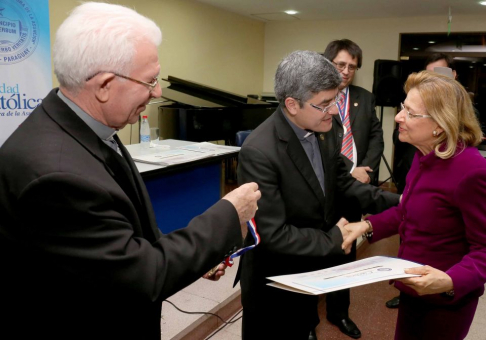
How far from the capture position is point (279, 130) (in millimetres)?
1618

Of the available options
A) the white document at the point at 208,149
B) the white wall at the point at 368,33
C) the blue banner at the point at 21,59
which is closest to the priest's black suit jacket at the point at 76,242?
the white document at the point at 208,149

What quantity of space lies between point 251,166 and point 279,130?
0.19m

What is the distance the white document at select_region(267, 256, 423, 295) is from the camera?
1.14 m

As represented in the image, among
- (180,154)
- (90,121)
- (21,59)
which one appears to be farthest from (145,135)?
(90,121)

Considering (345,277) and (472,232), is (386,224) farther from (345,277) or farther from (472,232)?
(345,277)

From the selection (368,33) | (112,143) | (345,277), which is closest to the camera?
(112,143)

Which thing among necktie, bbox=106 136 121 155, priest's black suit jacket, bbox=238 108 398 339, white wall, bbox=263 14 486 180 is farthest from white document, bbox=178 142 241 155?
white wall, bbox=263 14 486 180

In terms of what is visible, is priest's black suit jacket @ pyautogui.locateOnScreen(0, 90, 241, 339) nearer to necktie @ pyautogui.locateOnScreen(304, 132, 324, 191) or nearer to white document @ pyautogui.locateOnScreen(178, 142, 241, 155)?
necktie @ pyautogui.locateOnScreen(304, 132, 324, 191)

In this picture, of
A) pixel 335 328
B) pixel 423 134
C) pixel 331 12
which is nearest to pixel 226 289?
pixel 335 328

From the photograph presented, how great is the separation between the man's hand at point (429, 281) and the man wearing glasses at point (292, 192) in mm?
329

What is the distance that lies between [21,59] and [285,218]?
2.53 metres

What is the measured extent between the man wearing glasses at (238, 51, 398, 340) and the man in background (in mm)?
991

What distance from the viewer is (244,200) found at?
1.08m

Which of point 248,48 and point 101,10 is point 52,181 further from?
point 248,48
